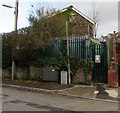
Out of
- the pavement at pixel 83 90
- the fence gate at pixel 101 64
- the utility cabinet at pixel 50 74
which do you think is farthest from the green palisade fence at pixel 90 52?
the utility cabinet at pixel 50 74

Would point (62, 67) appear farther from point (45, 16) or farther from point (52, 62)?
point (45, 16)

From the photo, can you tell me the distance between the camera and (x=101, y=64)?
15906 mm

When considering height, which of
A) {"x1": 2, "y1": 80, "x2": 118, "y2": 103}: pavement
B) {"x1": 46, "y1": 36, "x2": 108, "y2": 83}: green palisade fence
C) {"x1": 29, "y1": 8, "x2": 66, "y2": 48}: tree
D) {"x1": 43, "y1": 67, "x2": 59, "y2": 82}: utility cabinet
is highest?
{"x1": 29, "y1": 8, "x2": 66, "y2": 48}: tree

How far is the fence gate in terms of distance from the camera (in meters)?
15.8

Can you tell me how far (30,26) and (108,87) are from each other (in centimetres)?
732

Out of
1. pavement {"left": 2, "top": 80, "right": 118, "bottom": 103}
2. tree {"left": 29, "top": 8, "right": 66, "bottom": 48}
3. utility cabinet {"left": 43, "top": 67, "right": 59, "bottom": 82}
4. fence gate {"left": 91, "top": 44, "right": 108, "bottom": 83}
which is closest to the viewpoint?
pavement {"left": 2, "top": 80, "right": 118, "bottom": 103}

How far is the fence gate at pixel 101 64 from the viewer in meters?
15.8

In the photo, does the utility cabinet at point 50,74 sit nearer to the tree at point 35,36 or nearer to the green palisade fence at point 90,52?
the green palisade fence at point 90,52

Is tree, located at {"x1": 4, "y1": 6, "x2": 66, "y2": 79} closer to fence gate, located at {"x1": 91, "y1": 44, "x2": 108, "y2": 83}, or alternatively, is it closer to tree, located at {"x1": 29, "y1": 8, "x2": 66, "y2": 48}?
tree, located at {"x1": 29, "y1": 8, "x2": 66, "y2": 48}

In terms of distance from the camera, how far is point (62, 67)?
54.6ft

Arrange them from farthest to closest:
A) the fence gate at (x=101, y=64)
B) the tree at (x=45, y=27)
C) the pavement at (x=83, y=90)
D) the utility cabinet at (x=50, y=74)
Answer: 1. the tree at (x=45, y=27)
2. the utility cabinet at (x=50, y=74)
3. the fence gate at (x=101, y=64)
4. the pavement at (x=83, y=90)

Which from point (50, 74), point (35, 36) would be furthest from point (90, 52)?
point (35, 36)

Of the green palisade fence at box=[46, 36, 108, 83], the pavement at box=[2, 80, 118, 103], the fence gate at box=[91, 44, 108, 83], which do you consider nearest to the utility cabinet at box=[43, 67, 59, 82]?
the pavement at box=[2, 80, 118, 103]

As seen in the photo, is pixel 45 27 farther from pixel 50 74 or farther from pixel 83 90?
pixel 83 90
